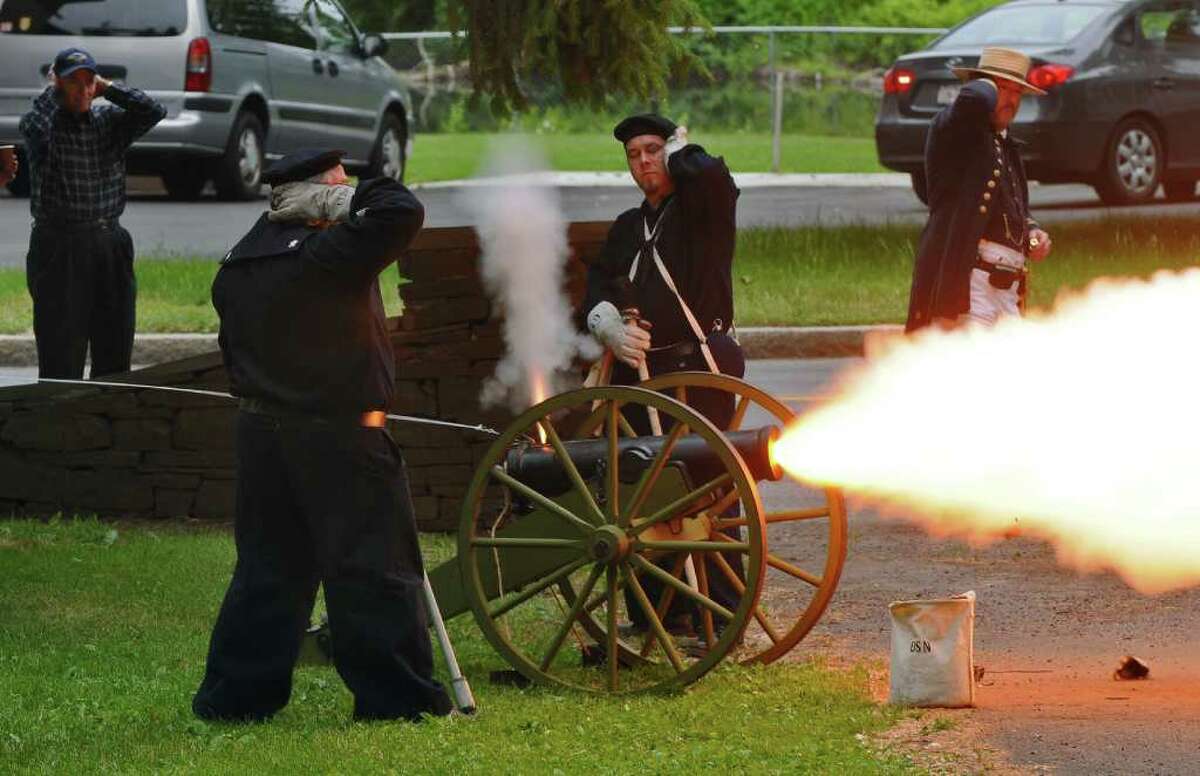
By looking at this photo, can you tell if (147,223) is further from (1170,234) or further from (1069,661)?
(1069,661)

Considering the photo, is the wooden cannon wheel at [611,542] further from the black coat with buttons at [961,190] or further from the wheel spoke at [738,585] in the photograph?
the black coat with buttons at [961,190]

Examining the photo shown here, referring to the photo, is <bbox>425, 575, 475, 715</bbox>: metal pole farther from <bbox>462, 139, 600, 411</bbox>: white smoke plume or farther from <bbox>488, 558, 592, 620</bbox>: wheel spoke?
<bbox>462, 139, 600, 411</bbox>: white smoke plume

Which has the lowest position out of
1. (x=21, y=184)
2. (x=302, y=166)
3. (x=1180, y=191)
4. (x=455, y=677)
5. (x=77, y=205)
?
(x=21, y=184)

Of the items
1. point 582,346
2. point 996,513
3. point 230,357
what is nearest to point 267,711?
point 230,357

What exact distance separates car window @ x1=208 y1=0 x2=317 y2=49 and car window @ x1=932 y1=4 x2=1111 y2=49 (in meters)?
5.51

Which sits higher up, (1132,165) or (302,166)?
(302,166)

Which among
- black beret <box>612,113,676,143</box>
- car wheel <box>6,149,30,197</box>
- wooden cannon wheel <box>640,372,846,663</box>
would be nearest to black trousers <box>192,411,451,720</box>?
wooden cannon wheel <box>640,372,846,663</box>

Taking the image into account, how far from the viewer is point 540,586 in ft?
27.8

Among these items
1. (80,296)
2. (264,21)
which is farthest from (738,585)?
(264,21)

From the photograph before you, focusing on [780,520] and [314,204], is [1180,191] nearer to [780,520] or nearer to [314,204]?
[780,520]

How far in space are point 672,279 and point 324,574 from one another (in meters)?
1.87

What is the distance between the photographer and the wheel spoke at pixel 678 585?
8227 millimetres

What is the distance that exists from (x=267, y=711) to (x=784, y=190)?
Result: 18.3 meters

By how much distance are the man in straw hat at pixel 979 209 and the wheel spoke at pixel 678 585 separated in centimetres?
288
